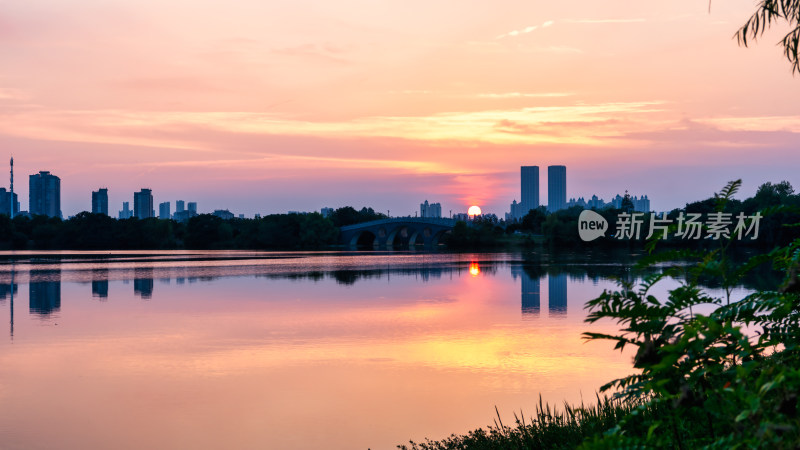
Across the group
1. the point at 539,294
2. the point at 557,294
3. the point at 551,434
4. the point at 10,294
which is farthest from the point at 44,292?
the point at 551,434

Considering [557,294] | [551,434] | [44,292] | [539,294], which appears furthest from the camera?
[44,292]

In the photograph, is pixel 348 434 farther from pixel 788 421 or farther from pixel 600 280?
pixel 600 280

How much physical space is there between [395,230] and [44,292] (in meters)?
92.8

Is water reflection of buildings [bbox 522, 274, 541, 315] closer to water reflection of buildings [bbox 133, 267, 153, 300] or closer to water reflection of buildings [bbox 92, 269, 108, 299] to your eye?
water reflection of buildings [bbox 133, 267, 153, 300]

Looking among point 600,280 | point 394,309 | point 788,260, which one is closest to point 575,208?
point 600,280

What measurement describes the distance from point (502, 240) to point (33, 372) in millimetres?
101844

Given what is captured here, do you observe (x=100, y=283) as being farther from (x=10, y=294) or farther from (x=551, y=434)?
(x=551, y=434)

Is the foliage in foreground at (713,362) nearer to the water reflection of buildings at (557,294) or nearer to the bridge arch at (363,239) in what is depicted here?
the water reflection of buildings at (557,294)

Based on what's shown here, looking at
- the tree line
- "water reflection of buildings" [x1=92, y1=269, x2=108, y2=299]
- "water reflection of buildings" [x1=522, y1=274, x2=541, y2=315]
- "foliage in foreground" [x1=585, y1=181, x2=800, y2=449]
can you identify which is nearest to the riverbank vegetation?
"foliage in foreground" [x1=585, y1=181, x2=800, y2=449]

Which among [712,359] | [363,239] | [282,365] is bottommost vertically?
[282,365]

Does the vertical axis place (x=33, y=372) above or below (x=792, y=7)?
below

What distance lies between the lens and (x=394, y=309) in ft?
102

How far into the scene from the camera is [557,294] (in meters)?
36.2

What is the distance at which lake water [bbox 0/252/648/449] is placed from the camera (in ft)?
43.3
